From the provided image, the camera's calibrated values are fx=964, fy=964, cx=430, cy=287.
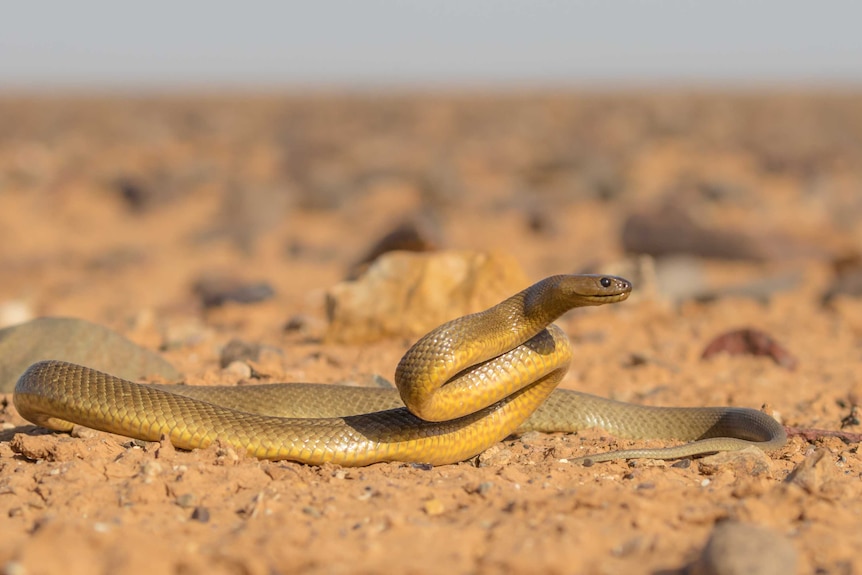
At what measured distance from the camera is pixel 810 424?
6902mm

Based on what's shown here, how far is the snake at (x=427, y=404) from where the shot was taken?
5.36 meters

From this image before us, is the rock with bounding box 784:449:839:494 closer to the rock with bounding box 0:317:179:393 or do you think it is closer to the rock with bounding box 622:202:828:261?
the rock with bounding box 0:317:179:393

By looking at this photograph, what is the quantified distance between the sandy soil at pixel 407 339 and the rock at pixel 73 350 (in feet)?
1.62

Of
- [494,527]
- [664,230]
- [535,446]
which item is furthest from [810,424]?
[664,230]

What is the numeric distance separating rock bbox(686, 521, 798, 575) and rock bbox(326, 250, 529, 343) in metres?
4.92

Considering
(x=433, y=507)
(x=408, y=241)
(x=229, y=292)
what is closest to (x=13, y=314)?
(x=229, y=292)

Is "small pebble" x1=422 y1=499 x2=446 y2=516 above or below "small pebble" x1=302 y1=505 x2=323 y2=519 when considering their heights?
above

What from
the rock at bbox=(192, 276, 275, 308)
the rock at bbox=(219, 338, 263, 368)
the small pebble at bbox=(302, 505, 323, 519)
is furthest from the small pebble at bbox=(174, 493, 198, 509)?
the rock at bbox=(192, 276, 275, 308)

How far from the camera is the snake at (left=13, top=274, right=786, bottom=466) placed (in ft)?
17.6

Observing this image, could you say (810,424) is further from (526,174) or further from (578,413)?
(526,174)

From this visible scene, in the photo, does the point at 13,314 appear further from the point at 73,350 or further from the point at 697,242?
the point at 697,242

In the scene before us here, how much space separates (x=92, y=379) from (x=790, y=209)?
18485 millimetres

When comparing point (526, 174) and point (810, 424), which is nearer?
point (810, 424)

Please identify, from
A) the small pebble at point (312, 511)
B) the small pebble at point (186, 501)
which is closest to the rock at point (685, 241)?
the small pebble at point (312, 511)
